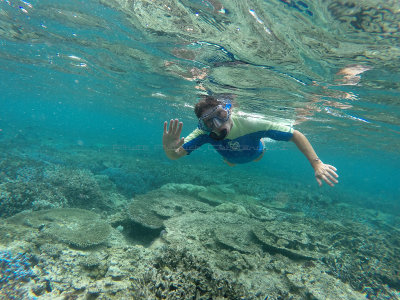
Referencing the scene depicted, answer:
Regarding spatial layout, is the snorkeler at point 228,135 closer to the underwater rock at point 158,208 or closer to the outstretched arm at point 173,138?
the outstretched arm at point 173,138

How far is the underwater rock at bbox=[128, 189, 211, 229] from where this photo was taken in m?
7.60

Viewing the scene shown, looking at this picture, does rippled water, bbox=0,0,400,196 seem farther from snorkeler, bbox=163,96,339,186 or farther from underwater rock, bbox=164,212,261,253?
underwater rock, bbox=164,212,261,253

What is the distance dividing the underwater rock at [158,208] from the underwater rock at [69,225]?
117 centimetres

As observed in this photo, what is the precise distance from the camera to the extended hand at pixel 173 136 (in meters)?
4.60

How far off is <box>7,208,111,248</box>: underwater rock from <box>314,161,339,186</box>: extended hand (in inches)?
254

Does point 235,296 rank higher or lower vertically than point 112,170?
higher

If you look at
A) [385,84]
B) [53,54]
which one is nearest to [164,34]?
[385,84]

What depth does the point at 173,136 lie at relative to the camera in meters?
4.67

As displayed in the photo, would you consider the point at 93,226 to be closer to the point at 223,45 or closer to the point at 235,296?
the point at 235,296

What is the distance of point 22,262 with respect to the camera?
17.1ft

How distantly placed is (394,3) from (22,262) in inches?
473

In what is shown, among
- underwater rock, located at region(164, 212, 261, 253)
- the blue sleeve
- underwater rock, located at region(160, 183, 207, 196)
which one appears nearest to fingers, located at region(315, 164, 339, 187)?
the blue sleeve

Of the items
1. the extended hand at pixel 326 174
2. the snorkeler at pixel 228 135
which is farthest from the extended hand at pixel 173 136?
Answer: the extended hand at pixel 326 174

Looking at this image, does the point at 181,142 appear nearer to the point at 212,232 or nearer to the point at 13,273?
the point at 212,232
